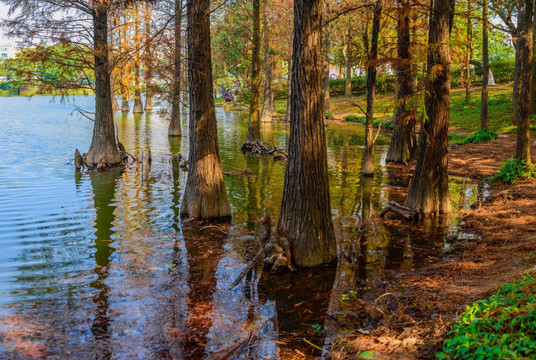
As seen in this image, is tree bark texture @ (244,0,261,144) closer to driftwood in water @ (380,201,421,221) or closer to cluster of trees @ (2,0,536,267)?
cluster of trees @ (2,0,536,267)

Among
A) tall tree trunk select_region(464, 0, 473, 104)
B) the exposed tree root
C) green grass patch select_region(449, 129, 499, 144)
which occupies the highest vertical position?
tall tree trunk select_region(464, 0, 473, 104)

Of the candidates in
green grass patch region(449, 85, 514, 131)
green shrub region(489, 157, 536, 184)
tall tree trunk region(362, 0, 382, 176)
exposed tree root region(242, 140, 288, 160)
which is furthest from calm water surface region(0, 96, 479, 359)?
green grass patch region(449, 85, 514, 131)

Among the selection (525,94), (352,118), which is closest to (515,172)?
(525,94)

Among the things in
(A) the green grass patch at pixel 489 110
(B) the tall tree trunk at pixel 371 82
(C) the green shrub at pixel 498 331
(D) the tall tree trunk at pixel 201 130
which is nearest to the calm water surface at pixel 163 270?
(D) the tall tree trunk at pixel 201 130

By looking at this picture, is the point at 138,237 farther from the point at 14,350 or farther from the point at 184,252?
the point at 14,350

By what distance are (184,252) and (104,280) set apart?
1837 millimetres

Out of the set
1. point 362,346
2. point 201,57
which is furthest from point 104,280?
point 201,57

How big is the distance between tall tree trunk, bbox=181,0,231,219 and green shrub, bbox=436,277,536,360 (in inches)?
286

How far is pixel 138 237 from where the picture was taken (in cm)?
1029

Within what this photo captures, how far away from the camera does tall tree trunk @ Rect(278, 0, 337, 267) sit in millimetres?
7820

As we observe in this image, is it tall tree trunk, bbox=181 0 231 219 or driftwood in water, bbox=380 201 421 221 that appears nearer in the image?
tall tree trunk, bbox=181 0 231 219

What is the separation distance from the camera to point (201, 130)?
35.6 ft

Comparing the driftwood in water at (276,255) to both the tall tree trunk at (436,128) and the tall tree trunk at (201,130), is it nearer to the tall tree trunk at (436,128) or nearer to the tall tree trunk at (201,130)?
the tall tree trunk at (201,130)

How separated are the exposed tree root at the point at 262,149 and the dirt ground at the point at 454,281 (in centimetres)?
1130
